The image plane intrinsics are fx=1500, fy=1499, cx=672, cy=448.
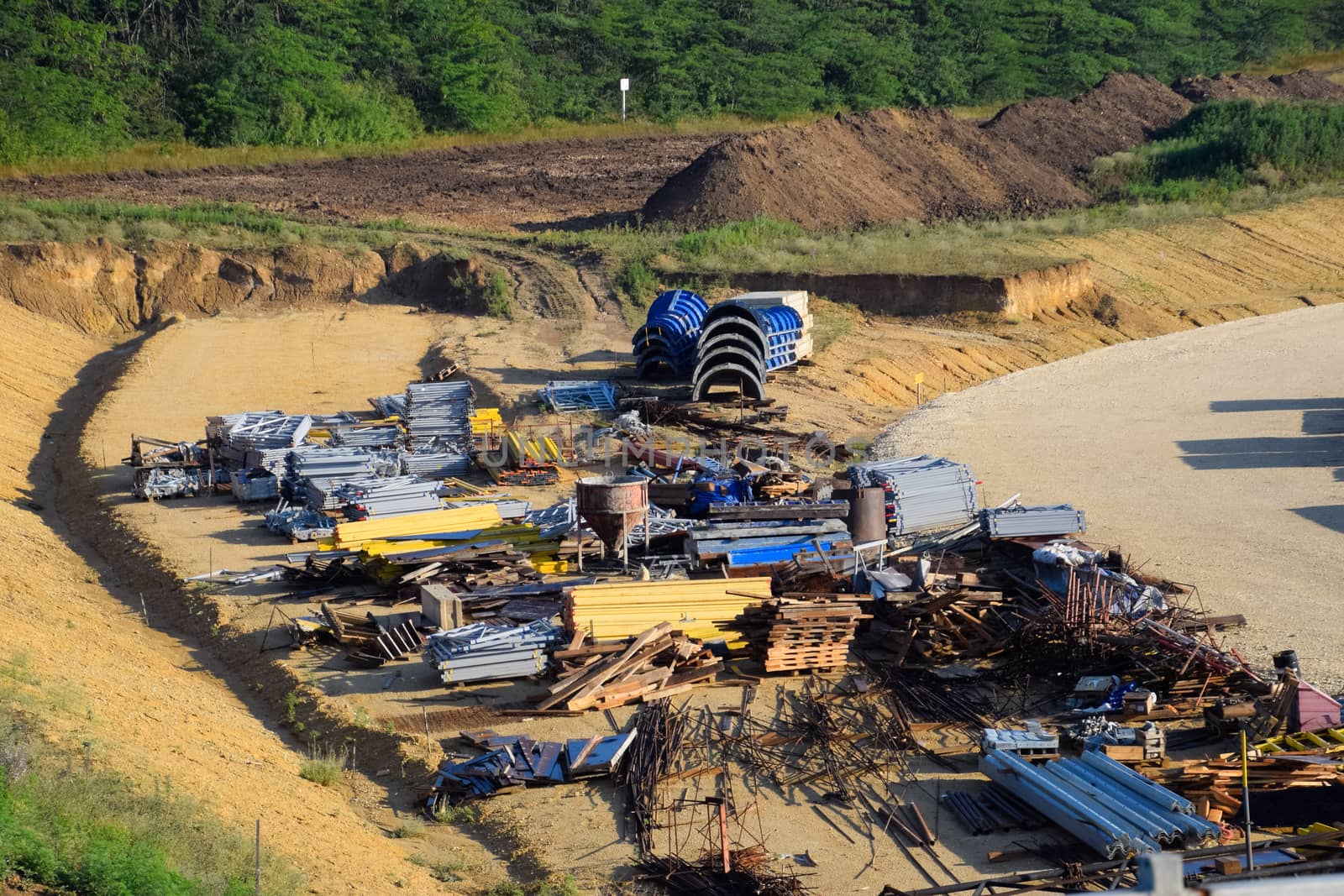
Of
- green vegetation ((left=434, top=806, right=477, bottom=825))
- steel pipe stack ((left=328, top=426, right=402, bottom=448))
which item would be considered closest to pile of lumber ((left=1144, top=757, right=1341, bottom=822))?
green vegetation ((left=434, top=806, right=477, bottom=825))

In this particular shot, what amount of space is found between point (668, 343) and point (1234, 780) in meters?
19.1

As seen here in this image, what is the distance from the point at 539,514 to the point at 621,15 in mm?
52042

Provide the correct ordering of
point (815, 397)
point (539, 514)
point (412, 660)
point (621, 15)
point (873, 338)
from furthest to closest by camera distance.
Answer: point (621, 15), point (873, 338), point (815, 397), point (539, 514), point (412, 660)

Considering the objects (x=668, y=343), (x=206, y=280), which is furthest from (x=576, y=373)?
(x=206, y=280)

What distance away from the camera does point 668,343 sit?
3131 cm

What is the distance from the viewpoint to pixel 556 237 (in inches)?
1698

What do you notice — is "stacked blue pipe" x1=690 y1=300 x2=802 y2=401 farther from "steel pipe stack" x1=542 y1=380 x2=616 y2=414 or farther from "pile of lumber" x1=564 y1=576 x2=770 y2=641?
"pile of lumber" x1=564 y1=576 x2=770 y2=641

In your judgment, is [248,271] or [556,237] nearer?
[248,271]

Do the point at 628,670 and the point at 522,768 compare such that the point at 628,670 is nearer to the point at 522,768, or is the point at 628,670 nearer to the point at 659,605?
the point at 659,605

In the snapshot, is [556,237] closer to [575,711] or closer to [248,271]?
[248,271]

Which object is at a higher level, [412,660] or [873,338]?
[873,338]

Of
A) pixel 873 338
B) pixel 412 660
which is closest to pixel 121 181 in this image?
pixel 873 338

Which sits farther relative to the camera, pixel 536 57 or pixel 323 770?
pixel 536 57

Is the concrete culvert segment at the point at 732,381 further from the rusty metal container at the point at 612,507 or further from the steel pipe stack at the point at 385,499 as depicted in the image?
the rusty metal container at the point at 612,507
